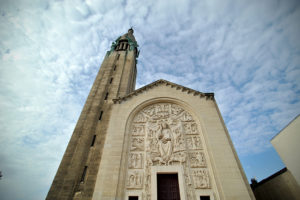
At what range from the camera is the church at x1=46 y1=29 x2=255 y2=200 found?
26.6 feet

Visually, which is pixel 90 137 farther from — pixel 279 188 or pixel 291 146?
pixel 279 188

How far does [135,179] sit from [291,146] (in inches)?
431

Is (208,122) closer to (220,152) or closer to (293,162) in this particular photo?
(220,152)

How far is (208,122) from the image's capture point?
407 inches

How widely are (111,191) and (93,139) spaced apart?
575 cm

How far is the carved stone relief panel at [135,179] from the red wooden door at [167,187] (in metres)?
1.11

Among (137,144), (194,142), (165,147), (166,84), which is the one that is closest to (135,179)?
(137,144)

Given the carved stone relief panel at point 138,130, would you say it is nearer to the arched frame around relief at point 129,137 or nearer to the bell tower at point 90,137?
the arched frame around relief at point 129,137

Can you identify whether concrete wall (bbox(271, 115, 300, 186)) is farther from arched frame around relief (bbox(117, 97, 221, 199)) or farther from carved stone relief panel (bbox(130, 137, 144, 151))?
carved stone relief panel (bbox(130, 137, 144, 151))

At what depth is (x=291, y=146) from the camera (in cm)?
1012

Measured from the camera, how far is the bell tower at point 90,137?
10.1 m

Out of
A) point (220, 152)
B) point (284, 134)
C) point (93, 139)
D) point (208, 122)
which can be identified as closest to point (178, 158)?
point (220, 152)

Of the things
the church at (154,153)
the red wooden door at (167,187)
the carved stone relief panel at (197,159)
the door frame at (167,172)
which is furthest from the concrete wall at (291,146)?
the red wooden door at (167,187)

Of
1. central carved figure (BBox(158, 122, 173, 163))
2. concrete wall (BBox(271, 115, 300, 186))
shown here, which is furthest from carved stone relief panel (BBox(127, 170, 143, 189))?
concrete wall (BBox(271, 115, 300, 186))
